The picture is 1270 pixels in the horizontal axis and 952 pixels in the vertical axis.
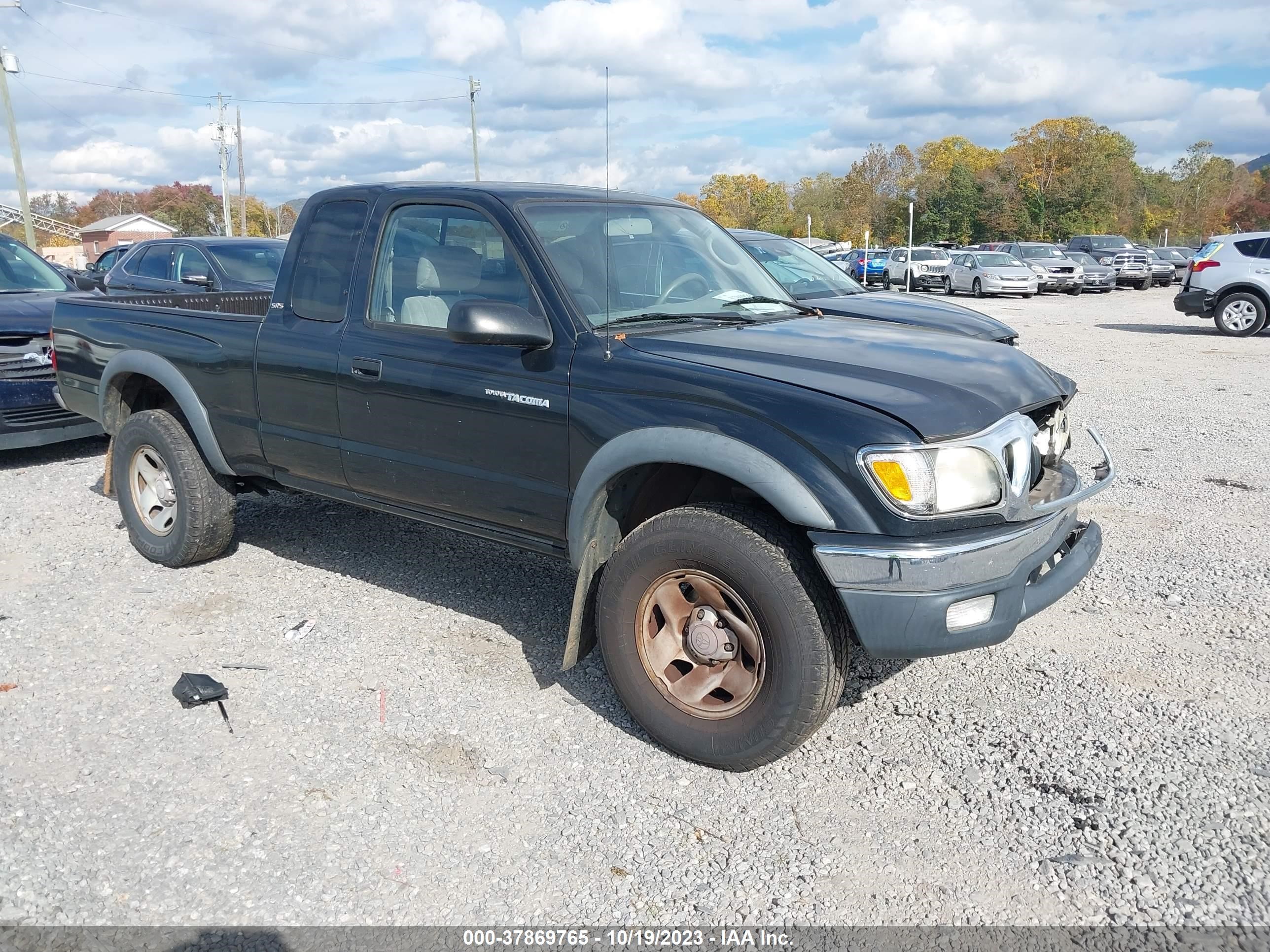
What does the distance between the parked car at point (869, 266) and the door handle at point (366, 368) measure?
3246 centimetres

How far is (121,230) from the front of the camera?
332 feet

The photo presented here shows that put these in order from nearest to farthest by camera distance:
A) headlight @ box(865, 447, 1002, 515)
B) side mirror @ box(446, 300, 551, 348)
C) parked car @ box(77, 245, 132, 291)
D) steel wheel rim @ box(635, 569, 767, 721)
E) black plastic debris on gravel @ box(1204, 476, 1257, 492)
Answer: headlight @ box(865, 447, 1002, 515) < steel wheel rim @ box(635, 569, 767, 721) < side mirror @ box(446, 300, 551, 348) < black plastic debris on gravel @ box(1204, 476, 1257, 492) < parked car @ box(77, 245, 132, 291)

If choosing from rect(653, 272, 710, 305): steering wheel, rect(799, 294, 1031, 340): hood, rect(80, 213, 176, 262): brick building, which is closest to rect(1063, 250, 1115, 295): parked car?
rect(799, 294, 1031, 340): hood

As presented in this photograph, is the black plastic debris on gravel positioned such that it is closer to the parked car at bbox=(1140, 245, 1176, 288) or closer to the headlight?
the headlight

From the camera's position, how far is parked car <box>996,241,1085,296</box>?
30.7m

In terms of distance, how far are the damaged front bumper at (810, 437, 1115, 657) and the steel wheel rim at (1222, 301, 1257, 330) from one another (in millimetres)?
16665

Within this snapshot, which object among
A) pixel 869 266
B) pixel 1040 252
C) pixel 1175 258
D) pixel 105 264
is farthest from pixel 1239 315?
pixel 1175 258

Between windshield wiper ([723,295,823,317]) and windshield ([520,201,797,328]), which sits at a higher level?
windshield ([520,201,797,328])

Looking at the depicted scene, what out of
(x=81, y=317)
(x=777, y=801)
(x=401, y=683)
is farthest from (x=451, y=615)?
(x=81, y=317)

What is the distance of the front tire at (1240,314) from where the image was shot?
17.0 m

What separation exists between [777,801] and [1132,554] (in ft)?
10.5

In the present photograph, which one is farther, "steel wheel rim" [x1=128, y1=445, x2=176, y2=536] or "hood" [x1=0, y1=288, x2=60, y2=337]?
"hood" [x1=0, y1=288, x2=60, y2=337]

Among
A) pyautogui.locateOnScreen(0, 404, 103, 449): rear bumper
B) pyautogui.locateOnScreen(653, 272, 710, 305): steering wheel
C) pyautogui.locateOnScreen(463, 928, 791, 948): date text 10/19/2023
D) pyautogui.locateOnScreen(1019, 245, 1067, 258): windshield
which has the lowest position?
pyautogui.locateOnScreen(463, 928, 791, 948): date text 10/19/2023

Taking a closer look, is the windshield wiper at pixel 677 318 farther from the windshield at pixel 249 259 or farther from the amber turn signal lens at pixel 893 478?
the windshield at pixel 249 259
